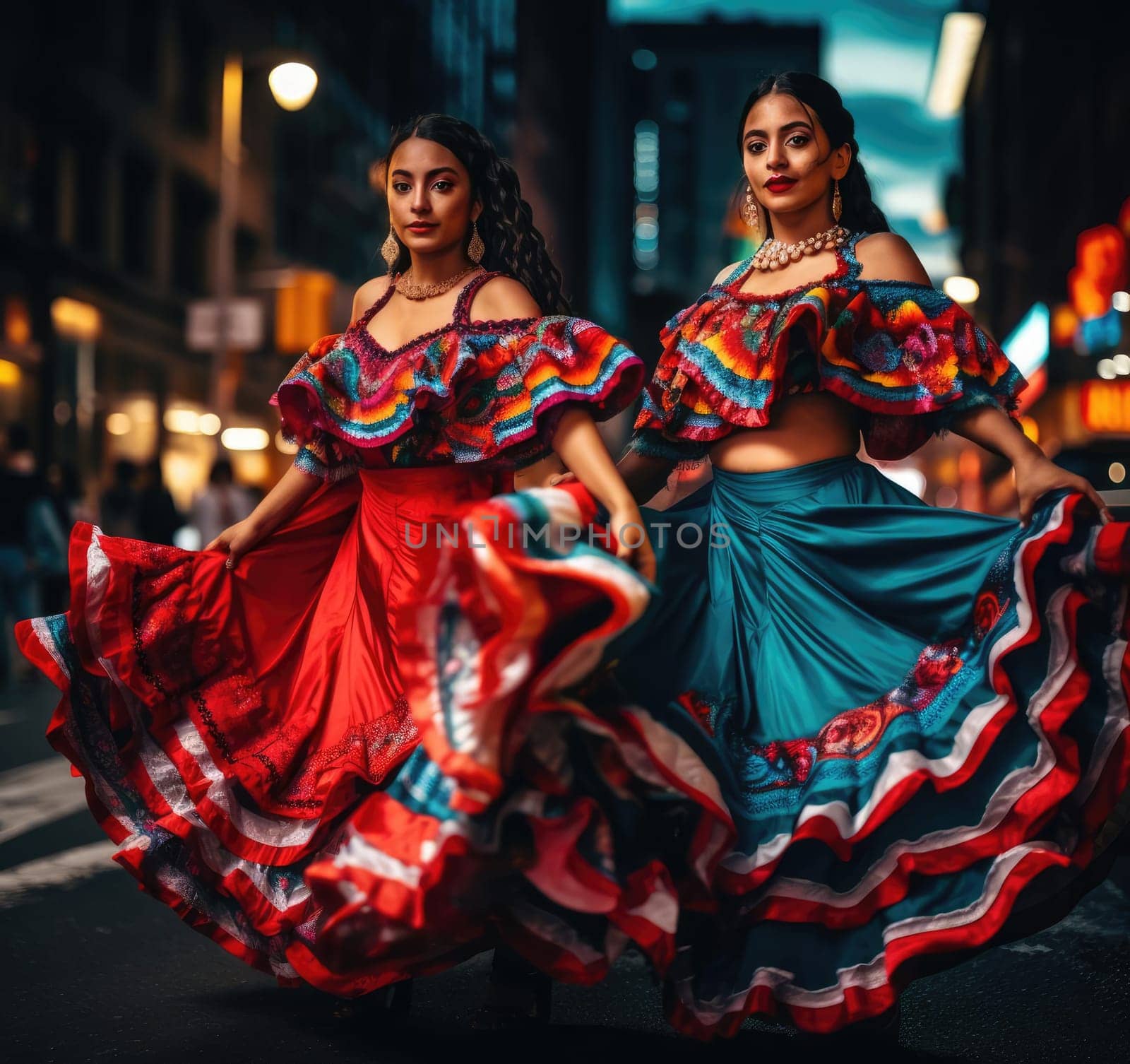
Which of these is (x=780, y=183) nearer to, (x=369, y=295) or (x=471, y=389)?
(x=471, y=389)

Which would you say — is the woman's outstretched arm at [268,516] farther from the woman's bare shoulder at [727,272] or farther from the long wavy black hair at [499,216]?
the woman's bare shoulder at [727,272]

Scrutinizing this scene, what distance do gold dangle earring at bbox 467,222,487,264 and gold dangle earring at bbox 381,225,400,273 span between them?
0.21 metres

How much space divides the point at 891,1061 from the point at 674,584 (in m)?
1.22

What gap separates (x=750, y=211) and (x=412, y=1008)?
238cm

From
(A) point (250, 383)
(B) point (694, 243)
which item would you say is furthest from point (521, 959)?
(B) point (694, 243)

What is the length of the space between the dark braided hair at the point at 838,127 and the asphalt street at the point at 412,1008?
6.98 ft

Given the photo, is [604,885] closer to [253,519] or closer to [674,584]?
[674,584]

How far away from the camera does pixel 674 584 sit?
3.47m

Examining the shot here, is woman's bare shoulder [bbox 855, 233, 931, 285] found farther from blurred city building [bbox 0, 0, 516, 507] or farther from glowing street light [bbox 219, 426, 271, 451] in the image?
glowing street light [bbox 219, 426, 271, 451]

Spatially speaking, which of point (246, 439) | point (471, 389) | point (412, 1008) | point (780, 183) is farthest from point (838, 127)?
point (246, 439)

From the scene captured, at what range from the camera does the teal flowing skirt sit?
9.02ft

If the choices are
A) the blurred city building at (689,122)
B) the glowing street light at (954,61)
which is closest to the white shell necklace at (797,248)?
the glowing street light at (954,61)

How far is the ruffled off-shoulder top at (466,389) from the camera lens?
3.49 meters

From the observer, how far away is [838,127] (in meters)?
3.80
